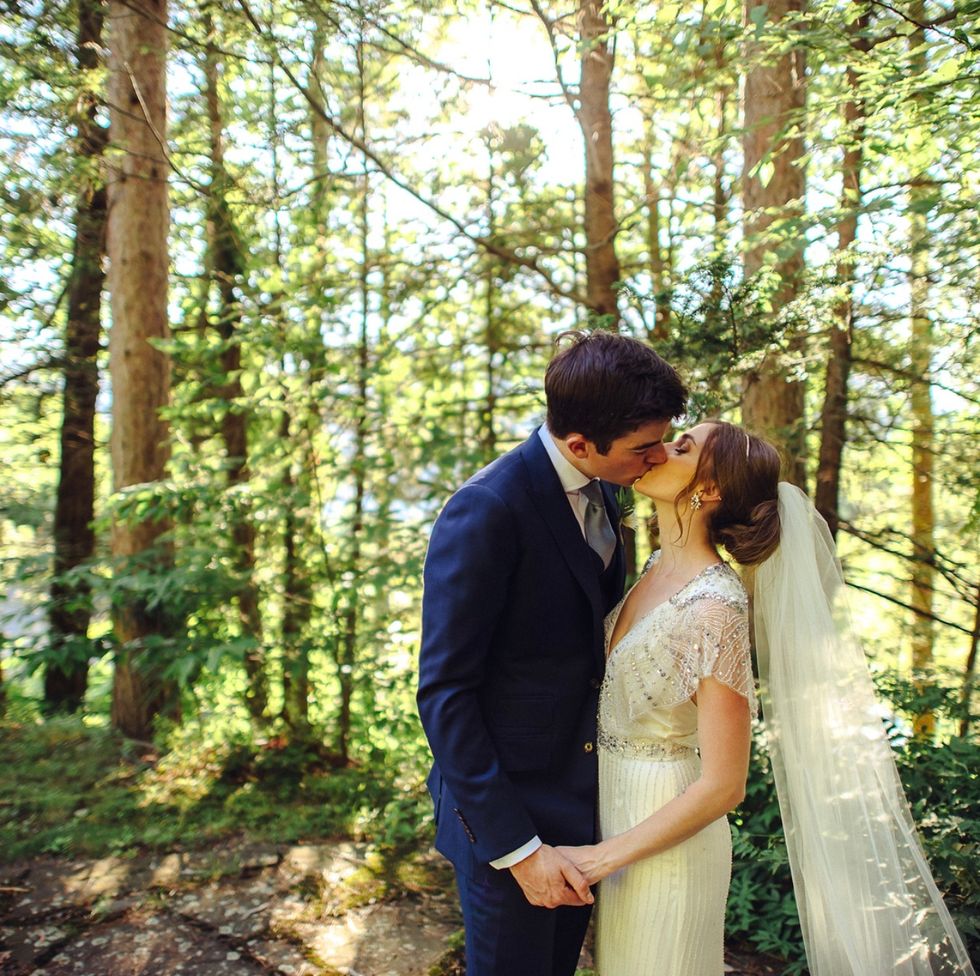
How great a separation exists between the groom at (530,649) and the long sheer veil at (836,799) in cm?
47

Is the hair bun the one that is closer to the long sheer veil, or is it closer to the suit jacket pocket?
the long sheer veil

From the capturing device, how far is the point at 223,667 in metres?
4.77

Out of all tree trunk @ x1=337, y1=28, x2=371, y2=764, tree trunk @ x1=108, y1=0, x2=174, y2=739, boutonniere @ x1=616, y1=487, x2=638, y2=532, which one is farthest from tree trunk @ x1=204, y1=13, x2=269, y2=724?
boutonniere @ x1=616, y1=487, x2=638, y2=532

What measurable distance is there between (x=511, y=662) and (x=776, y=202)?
3160 millimetres

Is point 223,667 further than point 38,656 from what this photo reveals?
Yes

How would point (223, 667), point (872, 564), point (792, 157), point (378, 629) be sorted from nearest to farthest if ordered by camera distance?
point (792, 157) < point (378, 629) < point (223, 667) < point (872, 564)

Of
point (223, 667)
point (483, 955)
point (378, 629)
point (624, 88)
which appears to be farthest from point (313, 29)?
point (483, 955)

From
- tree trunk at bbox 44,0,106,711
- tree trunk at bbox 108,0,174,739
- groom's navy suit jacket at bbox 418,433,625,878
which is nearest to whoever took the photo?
groom's navy suit jacket at bbox 418,433,625,878

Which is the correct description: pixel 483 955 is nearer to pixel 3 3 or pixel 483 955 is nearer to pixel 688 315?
pixel 688 315

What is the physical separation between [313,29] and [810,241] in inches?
113

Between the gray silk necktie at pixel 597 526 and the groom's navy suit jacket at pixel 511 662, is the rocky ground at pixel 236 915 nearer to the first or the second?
the groom's navy suit jacket at pixel 511 662

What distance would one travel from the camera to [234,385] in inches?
239

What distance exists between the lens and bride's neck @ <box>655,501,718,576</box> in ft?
6.55

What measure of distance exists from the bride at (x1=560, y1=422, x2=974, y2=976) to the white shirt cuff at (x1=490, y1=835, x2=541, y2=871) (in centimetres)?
12
